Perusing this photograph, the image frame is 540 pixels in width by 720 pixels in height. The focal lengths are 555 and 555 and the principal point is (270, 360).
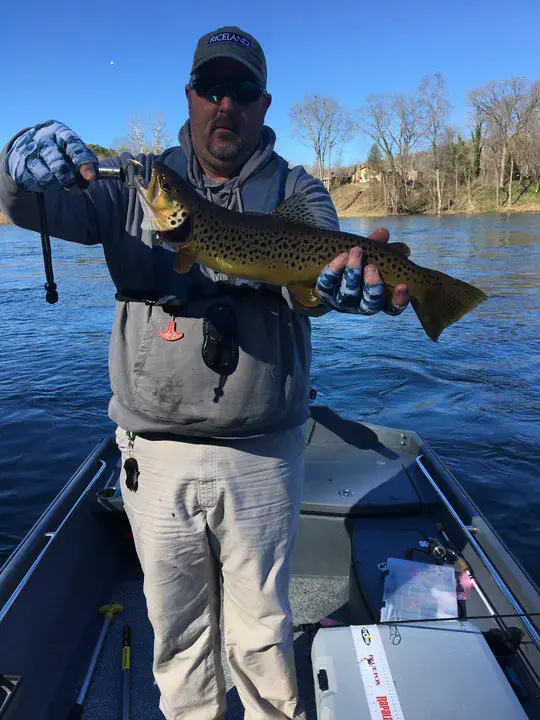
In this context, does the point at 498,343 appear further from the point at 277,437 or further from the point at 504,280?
the point at 277,437

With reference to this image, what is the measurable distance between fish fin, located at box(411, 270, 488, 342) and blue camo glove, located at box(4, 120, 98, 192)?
1.58 metres

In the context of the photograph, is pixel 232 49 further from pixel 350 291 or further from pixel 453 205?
pixel 453 205

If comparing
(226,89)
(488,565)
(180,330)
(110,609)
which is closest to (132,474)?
(180,330)

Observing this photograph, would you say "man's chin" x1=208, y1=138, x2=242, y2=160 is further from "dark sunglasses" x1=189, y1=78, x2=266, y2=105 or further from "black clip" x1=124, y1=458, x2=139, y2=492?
"black clip" x1=124, y1=458, x2=139, y2=492

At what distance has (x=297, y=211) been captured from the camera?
8.39ft

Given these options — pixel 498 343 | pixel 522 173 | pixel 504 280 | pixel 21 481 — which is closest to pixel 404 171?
pixel 522 173

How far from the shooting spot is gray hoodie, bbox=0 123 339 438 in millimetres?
2418

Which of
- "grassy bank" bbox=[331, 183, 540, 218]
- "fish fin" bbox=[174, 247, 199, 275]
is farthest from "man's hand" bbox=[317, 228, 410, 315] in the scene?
"grassy bank" bbox=[331, 183, 540, 218]

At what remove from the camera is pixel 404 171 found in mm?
68688

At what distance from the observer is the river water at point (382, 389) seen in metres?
7.69

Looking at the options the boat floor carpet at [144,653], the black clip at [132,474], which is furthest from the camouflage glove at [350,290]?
the boat floor carpet at [144,653]

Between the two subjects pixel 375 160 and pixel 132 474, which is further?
pixel 375 160

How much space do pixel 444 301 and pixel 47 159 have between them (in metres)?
1.83

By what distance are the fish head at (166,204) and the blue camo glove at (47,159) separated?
243mm
